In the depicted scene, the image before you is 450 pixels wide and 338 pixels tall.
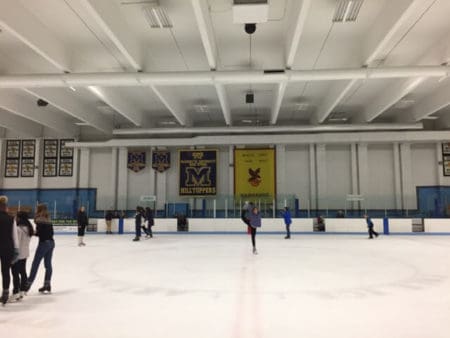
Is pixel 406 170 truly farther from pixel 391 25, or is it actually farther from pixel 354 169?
pixel 391 25

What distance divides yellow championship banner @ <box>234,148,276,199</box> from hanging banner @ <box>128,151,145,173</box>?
5.94 metres

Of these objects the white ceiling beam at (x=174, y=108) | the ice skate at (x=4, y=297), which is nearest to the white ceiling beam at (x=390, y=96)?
the white ceiling beam at (x=174, y=108)

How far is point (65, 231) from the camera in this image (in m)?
18.7

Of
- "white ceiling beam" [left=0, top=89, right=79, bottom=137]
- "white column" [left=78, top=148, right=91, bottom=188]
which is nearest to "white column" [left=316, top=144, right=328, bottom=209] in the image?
"white column" [left=78, top=148, right=91, bottom=188]

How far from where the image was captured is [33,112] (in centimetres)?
1716

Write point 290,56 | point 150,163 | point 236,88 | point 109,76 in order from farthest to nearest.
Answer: point 150,163
point 236,88
point 109,76
point 290,56

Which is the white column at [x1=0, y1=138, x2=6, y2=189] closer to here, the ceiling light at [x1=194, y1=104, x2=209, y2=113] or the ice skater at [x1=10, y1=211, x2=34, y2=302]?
the ceiling light at [x1=194, y1=104, x2=209, y2=113]

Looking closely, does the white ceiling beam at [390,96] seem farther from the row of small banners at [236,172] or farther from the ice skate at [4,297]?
the ice skate at [4,297]

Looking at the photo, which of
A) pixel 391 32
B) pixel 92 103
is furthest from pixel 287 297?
pixel 92 103

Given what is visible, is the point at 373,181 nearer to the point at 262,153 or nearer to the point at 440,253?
the point at 262,153

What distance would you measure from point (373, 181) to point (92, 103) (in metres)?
16.8

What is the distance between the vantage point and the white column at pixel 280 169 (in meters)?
21.1

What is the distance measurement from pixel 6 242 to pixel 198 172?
16949 millimetres

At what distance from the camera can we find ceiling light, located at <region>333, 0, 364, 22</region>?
826 centimetres
